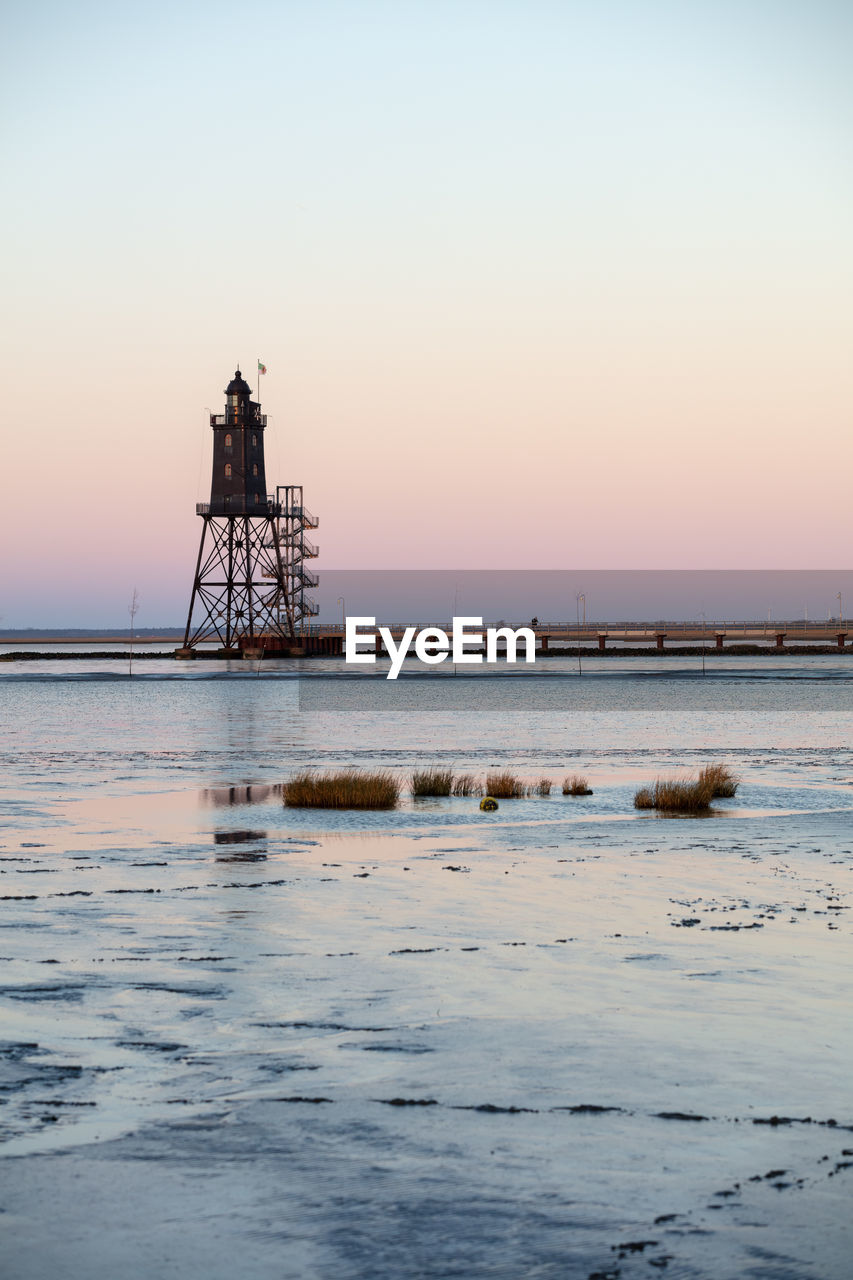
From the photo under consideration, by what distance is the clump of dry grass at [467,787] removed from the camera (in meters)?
26.3

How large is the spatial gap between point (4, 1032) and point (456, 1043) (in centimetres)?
324

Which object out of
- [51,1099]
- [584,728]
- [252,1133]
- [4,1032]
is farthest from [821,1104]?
[584,728]

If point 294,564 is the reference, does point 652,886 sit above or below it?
below

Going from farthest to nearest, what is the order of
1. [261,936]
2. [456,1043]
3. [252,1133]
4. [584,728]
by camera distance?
[584,728] → [261,936] → [456,1043] → [252,1133]

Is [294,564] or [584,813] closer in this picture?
[584,813]

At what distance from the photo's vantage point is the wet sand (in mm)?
6125

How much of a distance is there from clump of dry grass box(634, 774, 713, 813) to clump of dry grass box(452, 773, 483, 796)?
3.45 m

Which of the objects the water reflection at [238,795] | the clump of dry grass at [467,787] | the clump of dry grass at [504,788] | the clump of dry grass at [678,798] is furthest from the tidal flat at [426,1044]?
the clump of dry grass at [467,787]

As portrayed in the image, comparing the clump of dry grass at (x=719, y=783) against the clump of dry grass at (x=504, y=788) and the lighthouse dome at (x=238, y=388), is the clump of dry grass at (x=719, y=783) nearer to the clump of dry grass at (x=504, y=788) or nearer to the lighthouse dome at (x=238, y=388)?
the clump of dry grass at (x=504, y=788)

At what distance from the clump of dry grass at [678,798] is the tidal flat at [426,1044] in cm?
124

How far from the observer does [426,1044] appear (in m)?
9.14

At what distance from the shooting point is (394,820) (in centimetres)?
2248

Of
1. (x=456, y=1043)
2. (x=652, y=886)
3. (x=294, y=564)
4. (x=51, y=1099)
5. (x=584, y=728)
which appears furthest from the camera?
(x=294, y=564)

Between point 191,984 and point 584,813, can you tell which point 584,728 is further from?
point 191,984
